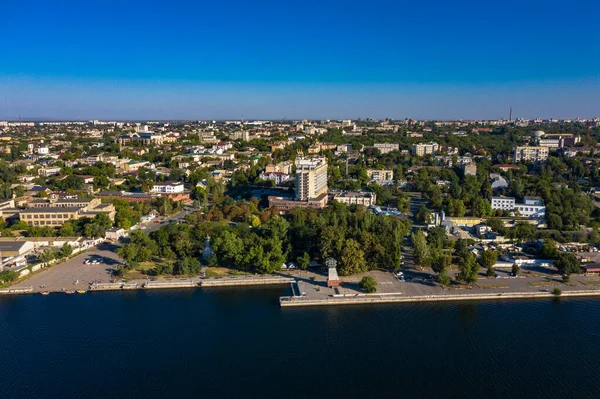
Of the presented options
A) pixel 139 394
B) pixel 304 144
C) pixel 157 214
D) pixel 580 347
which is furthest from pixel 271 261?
pixel 304 144

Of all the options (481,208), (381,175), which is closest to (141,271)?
(481,208)

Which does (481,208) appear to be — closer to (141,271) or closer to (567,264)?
(567,264)

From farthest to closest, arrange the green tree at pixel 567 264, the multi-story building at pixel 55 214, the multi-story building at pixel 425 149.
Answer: the multi-story building at pixel 425 149, the multi-story building at pixel 55 214, the green tree at pixel 567 264

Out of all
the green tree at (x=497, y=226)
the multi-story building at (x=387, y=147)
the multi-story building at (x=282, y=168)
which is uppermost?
the multi-story building at (x=387, y=147)

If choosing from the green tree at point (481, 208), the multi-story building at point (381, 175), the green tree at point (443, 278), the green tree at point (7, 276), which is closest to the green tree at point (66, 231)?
the green tree at point (7, 276)

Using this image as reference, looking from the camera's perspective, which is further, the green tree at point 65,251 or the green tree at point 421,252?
the green tree at point 65,251

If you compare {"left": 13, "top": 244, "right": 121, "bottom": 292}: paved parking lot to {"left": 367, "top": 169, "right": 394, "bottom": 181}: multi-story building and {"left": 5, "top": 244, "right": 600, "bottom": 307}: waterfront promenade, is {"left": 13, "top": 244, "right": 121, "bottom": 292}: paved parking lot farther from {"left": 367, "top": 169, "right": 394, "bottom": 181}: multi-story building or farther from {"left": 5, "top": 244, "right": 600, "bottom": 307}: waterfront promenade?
{"left": 367, "top": 169, "right": 394, "bottom": 181}: multi-story building

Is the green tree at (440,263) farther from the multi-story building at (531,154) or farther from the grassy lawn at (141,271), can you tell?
the multi-story building at (531,154)
